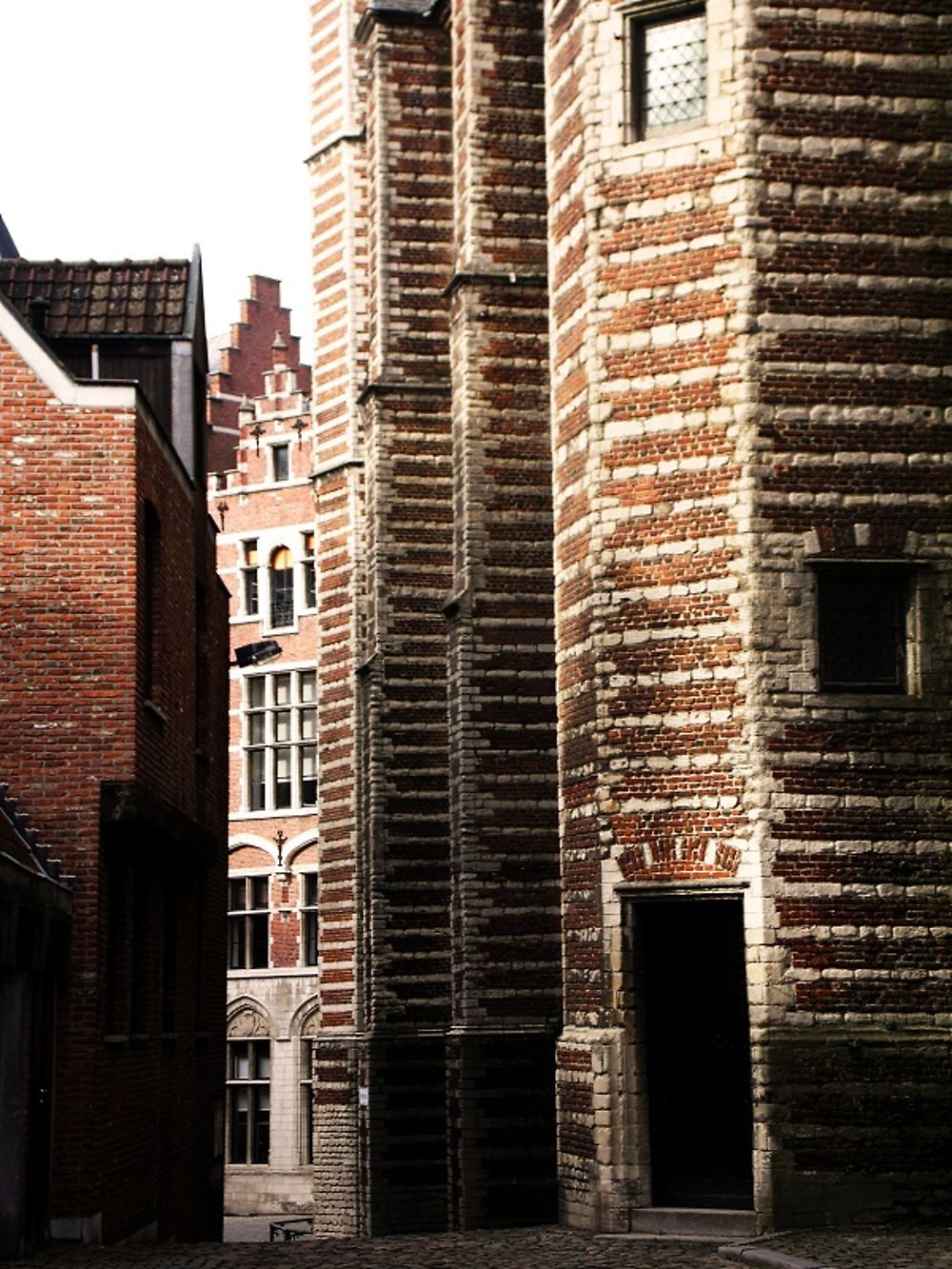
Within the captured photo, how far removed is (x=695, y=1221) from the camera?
57.2ft

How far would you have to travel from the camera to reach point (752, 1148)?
17.6 m

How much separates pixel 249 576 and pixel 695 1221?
35070mm

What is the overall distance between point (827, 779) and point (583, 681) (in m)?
2.41

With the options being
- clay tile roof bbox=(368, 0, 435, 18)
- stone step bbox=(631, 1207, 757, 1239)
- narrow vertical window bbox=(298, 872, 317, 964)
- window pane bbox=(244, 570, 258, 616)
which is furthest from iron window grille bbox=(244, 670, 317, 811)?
stone step bbox=(631, 1207, 757, 1239)

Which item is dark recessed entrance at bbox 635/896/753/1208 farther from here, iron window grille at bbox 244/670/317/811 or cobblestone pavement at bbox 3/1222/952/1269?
iron window grille at bbox 244/670/317/811

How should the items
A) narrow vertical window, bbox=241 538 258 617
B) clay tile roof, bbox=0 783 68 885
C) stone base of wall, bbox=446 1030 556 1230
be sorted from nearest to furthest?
clay tile roof, bbox=0 783 68 885 < stone base of wall, bbox=446 1030 556 1230 < narrow vertical window, bbox=241 538 258 617

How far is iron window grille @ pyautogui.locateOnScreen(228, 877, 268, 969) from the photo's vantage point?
48406 mm

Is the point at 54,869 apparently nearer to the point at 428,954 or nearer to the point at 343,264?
the point at 428,954

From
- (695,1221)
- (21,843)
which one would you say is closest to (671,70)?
(21,843)

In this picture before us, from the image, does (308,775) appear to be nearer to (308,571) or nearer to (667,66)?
(308,571)

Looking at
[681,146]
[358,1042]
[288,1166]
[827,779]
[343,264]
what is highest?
[343,264]

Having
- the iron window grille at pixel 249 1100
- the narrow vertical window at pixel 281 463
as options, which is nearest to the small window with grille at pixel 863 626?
the iron window grille at pixel 249 1100

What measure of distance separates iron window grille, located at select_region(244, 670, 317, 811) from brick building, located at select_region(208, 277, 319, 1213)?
0.03m

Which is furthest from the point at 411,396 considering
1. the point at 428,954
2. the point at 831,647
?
the point at 831,647
